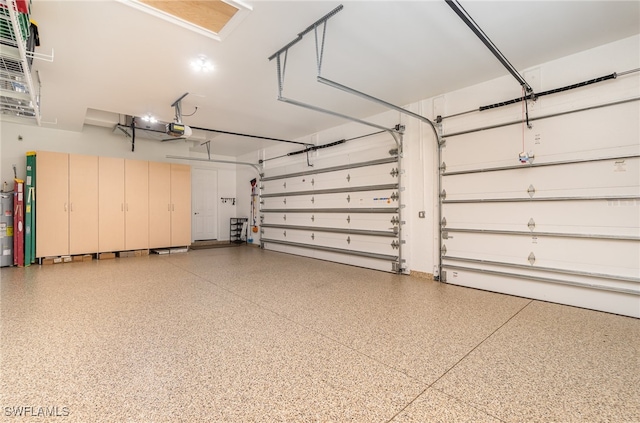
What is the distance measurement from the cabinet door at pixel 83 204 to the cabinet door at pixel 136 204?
0.59 metres

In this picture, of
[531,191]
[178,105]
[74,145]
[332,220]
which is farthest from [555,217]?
[74,145]

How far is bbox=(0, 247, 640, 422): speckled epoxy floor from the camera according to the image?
158cm

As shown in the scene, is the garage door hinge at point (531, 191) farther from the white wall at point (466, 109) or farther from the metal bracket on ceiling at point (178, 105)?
the metal bracket on ceiling at point (178, 105)

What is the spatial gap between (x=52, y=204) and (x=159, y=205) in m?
2.01

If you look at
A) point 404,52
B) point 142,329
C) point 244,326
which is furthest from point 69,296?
A: point 404,52

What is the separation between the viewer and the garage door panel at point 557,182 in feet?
10.1

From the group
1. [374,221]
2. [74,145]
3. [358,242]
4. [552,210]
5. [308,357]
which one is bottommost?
[308,357]

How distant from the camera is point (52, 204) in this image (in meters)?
5.88

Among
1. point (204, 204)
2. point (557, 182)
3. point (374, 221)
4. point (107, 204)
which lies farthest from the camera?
point (204, 204)

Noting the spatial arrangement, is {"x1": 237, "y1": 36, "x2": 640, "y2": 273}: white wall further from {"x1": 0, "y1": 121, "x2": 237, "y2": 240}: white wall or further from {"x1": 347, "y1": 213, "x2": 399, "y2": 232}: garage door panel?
{"x1": 0, "y1": 121, "x2": 237, "y2": 240}: white wall

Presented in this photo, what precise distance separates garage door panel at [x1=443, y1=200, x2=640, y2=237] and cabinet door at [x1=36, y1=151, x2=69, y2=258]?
7.64 meters

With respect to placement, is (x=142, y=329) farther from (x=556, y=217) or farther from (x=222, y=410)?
(x=556, y=217)

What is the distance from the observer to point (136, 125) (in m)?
6.38
